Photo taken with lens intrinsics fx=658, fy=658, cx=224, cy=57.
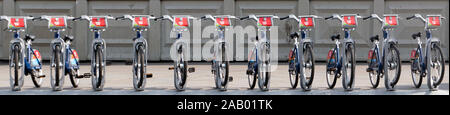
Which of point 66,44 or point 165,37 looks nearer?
point 66,44

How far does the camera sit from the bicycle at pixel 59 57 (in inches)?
315

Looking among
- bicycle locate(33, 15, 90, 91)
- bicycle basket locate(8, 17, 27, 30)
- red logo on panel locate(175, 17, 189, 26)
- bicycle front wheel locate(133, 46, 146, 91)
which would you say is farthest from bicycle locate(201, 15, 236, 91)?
bicycle basket locate(8, 17, 27, 30)

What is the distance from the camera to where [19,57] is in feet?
26.5

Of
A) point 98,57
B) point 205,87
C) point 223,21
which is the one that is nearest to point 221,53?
point 223,21

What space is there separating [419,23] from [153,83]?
25.9 feet

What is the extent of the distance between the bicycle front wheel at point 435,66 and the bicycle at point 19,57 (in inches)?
190

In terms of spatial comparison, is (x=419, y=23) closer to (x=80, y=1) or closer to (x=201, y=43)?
(x=201, y=43)

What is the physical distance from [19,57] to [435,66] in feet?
16.8

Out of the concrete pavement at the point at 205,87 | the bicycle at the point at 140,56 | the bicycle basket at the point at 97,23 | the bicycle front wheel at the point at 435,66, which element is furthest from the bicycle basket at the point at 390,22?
the bicycle basket at the point at 97,23

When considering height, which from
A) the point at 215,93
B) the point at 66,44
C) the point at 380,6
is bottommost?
the point at 215,93

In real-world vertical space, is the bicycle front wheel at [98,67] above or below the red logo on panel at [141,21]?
below

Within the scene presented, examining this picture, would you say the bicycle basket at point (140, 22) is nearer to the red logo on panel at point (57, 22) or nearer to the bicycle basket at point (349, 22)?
the red logo on panel at point (57, 22)

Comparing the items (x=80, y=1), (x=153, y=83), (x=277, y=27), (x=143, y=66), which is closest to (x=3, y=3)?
(x=80, y=1)

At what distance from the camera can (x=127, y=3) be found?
49.2 ft
